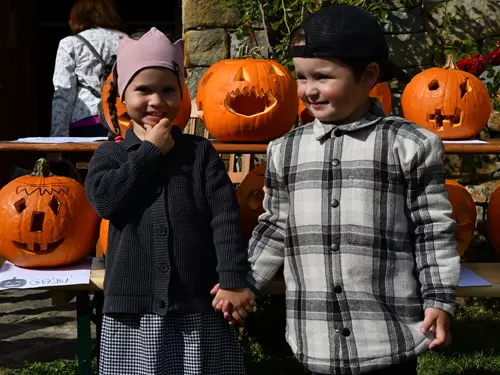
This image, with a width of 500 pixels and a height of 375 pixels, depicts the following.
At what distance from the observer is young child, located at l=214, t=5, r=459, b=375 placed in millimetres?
1878

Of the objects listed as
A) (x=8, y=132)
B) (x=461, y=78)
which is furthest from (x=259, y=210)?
(x=8, y=132)

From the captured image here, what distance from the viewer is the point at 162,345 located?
2080 mm

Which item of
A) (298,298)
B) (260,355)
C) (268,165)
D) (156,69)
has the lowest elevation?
(260,355)

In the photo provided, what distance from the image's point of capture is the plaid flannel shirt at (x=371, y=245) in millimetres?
1879

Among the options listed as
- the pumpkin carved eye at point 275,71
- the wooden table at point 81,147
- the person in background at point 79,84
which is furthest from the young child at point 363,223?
the person in background at point 79,84

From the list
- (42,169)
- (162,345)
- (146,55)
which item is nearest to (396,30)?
(42,169)

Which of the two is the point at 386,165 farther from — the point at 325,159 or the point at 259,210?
the point at 259,210

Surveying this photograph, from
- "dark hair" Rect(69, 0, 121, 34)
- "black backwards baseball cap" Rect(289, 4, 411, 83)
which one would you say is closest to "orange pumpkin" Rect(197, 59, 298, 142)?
"black backwards baseball cap" Rect(289, 4, 411, 83)

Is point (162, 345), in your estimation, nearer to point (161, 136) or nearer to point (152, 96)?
point (161, 136)

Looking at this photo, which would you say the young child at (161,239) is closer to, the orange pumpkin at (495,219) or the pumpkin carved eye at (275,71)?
the pumpkin carved eye at (275,71)

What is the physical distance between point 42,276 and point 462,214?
176 cm

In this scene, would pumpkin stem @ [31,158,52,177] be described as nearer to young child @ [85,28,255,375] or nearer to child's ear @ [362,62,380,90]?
young child @ [85,28,255,375]

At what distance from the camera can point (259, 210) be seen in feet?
9.55

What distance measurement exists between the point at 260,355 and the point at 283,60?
1.69 metres
